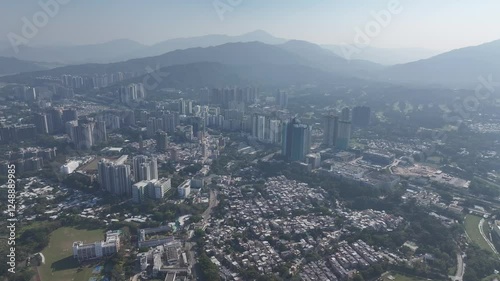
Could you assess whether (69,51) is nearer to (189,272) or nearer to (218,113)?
(218,113)

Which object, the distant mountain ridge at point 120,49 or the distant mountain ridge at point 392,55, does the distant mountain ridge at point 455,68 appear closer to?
the distant mountain ridge at point 392,55

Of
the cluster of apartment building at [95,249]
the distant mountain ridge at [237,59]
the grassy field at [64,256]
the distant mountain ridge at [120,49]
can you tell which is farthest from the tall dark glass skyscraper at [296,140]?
the distant mountain ridge at [120,49]

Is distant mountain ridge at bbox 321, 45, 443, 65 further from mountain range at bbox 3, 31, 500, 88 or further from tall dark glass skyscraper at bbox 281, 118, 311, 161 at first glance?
tall dark glass skyscraper at bbox 281, 118, 311, 161

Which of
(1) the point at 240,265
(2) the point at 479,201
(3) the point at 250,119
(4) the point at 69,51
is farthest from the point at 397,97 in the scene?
(4) the point at 69,51

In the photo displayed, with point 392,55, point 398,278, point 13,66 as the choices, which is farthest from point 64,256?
point 392,55

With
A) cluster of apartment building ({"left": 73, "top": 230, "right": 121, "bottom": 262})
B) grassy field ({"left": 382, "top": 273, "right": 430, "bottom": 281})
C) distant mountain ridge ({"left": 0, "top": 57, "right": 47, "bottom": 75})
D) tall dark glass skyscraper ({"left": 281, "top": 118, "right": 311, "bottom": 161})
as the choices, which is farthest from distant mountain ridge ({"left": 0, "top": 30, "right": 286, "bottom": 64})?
grassy field ({"left": 382, "top": 273, "right": 430, "bottom": 281})

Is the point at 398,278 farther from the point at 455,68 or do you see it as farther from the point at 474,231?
the point at 455,68
